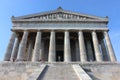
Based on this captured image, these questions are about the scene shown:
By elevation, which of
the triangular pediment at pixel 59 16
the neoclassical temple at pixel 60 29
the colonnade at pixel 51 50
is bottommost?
the colonnade at pixel 51 50

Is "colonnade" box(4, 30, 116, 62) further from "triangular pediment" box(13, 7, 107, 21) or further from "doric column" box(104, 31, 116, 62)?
"triangular pediment" box(13, 7, 107, 21)

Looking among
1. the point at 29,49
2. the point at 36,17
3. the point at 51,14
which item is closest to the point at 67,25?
the point at 51,14

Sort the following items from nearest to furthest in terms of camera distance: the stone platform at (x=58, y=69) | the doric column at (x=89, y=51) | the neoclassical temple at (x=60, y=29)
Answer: the stone platform at (x=58, y=69), the neoclassical temple at (x=60, y=29), the doric column at (x=89, y=51)

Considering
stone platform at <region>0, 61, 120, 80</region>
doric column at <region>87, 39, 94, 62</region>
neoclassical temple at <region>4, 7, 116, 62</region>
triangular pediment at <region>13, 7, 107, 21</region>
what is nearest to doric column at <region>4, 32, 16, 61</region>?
neoclassical temple at <region>4, 7, 116, 62</region>

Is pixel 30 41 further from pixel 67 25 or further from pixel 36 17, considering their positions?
pixel 67 25

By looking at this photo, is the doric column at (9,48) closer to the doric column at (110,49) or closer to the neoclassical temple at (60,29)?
the neoclassical temple at (60,29)

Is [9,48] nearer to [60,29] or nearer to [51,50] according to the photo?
[51,50]

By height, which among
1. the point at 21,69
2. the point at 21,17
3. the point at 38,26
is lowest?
the point at 21,69

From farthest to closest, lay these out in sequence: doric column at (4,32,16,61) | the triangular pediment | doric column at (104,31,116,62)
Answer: the triangular pediment < doric column at (4,32,16,61) < doric column at (104,31,116,62)

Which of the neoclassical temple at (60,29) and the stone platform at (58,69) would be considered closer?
the stone platform at (58,69)

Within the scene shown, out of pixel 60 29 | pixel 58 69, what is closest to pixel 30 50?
pixel 60 29

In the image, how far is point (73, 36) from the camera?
44625 mm

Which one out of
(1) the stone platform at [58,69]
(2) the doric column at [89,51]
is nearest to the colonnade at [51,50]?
(2) the doric column at [89,51]

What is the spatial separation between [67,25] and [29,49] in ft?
35.9
